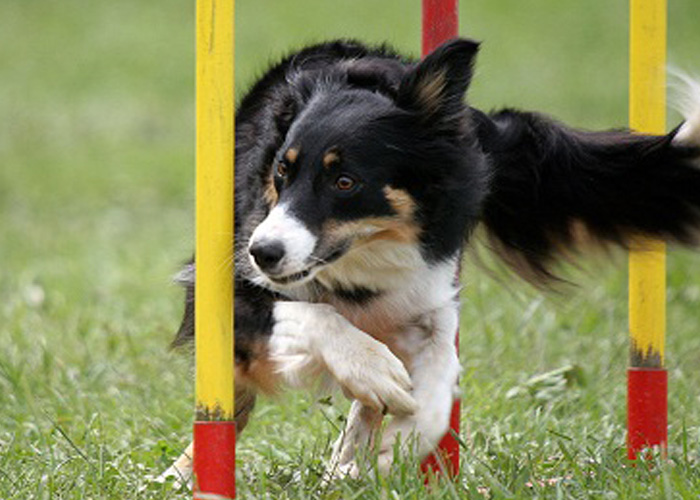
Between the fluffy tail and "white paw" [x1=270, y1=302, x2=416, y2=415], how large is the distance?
36.7 inches

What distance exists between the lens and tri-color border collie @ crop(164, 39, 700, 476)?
11.7ft

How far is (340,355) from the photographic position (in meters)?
3.52

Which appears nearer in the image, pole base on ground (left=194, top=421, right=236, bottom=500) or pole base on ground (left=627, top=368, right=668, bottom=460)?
pole base on ground (left=194, top=421, right=236, bottom=500)

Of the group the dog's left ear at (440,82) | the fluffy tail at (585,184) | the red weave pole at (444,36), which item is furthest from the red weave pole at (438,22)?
the fluffy tail at (585,184)

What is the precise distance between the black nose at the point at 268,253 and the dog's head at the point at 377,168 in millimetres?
18

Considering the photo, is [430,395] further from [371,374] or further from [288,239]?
[288,239]

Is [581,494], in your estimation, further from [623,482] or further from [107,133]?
[107,133]

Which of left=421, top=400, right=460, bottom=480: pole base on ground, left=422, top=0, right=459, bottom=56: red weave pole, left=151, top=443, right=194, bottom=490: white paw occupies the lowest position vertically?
left=151, top=443, right=194, bottom=490: white paw

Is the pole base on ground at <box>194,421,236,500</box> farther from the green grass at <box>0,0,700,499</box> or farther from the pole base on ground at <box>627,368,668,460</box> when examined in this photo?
the pole base on ground at <box>627,368,668,460</box>

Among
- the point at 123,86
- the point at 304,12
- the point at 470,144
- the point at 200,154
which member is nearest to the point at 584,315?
the point at 470,144

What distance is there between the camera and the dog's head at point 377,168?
11.5ft

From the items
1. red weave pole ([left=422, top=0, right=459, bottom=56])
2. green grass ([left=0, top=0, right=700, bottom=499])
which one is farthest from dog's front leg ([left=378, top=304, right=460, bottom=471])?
red weave pole ([left=422, top=0, right=459, bottom=56])

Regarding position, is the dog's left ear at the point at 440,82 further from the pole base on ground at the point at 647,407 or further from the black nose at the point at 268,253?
the pole base on ground at the point at 647,407

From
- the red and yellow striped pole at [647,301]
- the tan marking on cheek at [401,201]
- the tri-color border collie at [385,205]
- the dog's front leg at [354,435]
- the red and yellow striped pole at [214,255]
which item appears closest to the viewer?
the red and yellow striped pole at [214,255]
